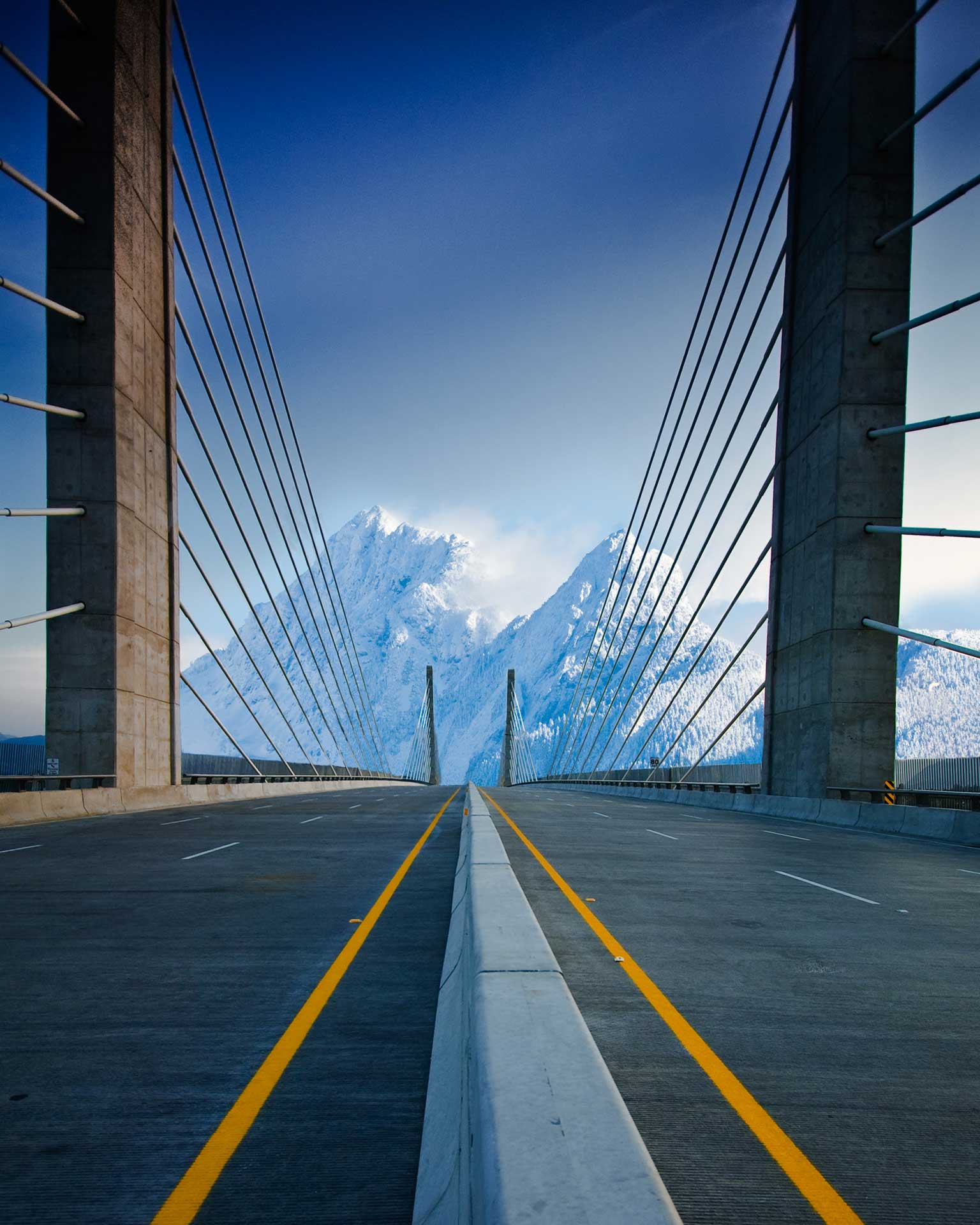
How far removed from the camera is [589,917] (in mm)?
8008

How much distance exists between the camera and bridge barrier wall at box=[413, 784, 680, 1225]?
2.25 metres

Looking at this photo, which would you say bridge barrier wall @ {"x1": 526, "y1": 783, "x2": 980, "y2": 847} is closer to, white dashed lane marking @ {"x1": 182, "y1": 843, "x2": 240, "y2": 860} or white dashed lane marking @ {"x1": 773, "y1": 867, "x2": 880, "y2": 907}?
white dashed lane marking @ {"x1": 773, "y1": 867, "x2": 880, "y2": 907}

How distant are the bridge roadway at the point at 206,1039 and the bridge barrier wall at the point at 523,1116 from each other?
20cm

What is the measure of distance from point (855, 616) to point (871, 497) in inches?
124

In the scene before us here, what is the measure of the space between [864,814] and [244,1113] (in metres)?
19.5

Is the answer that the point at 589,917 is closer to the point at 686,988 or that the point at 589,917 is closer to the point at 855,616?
the point at 686,988

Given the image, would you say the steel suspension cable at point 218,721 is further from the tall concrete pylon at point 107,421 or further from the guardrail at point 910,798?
the guardrail at point 910,798

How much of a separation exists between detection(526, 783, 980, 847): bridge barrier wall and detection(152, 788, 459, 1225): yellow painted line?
14145 millimetres

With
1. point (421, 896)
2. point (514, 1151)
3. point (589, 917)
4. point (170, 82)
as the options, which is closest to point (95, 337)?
point (170, 82)

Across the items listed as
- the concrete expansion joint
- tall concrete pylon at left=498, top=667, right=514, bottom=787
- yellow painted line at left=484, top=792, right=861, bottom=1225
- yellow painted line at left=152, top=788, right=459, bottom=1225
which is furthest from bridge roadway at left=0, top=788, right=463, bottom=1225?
tall concrete pylon at left=498, top=667, right=514, bottom=787

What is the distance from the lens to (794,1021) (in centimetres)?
507

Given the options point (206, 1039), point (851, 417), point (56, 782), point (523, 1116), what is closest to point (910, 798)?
point (851, 417)

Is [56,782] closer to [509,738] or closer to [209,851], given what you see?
[209,851]

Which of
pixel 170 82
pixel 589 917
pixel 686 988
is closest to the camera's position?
pixel 686 988
